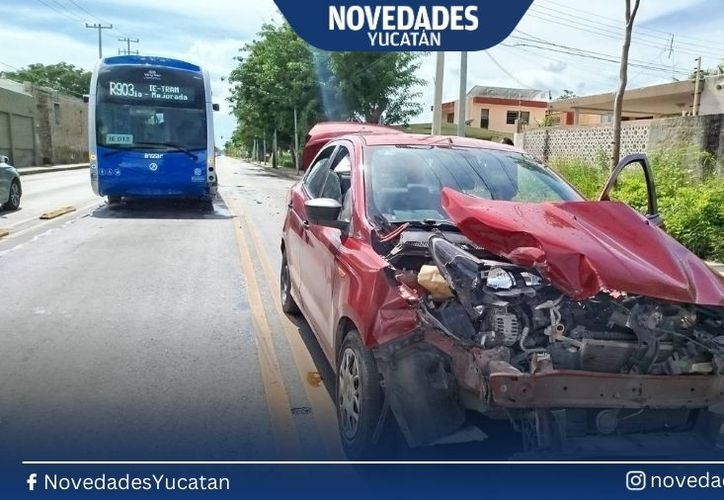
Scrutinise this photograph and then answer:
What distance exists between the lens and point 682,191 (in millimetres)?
10195

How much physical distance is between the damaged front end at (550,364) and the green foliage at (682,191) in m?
5.09

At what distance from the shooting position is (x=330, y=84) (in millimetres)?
27812

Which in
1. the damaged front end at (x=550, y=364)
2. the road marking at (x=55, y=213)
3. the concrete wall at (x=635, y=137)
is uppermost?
the concrete wall at (x=635, y=137)

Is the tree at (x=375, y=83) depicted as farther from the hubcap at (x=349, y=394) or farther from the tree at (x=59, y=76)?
the tree at (x=59, y=76)

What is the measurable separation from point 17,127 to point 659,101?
36.5 meters

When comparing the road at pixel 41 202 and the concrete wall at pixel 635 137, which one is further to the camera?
the concrete wall at pixel 635 137

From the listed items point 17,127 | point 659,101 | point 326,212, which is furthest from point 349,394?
point 17,127

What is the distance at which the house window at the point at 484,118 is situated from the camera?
46.8 m

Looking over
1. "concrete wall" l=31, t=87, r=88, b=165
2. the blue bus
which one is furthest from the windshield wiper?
"concrete wall" l=31, t=87, r=88, b=165

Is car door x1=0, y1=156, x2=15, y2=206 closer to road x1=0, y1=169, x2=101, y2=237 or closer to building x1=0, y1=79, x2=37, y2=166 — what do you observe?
road x1=0, y1=169, x2=101, y2=237

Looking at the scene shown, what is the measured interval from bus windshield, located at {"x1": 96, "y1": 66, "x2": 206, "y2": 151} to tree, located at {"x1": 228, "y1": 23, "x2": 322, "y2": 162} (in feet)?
53.4

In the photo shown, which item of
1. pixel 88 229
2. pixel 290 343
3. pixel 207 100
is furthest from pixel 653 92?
pixel 290 343

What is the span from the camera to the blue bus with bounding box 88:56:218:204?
42.7 feet
